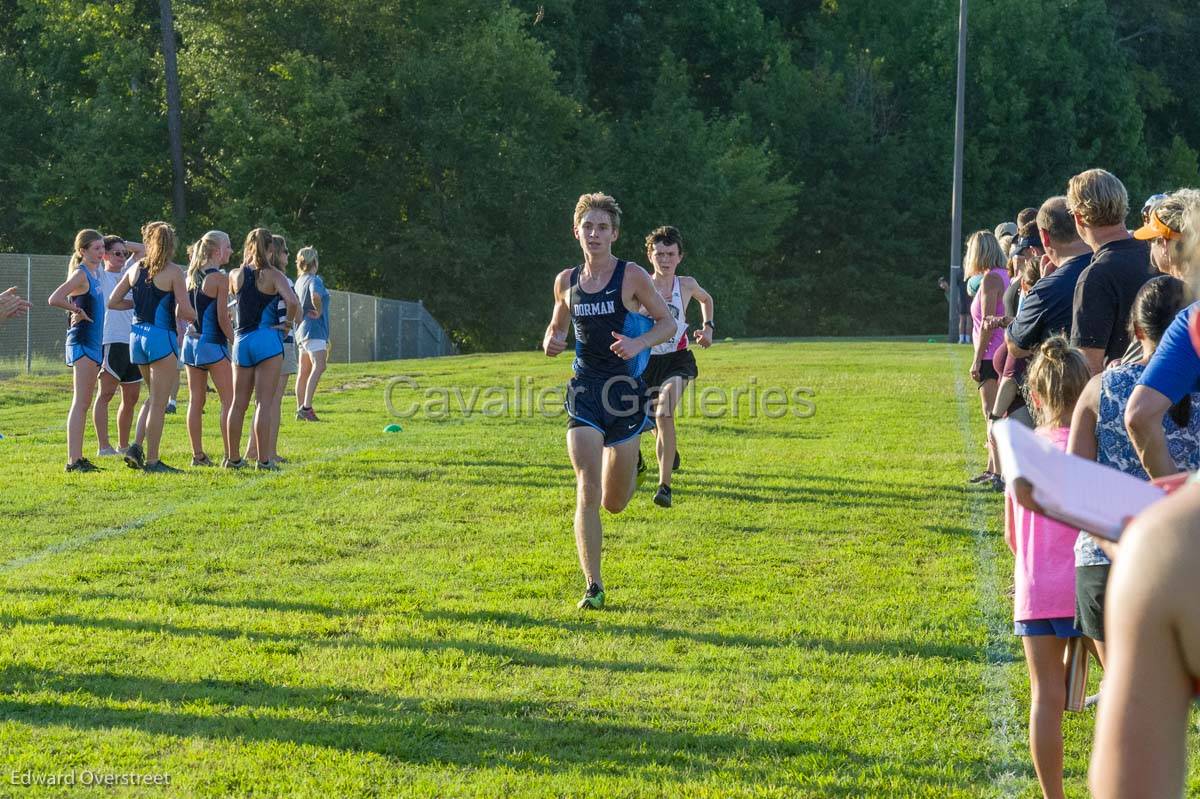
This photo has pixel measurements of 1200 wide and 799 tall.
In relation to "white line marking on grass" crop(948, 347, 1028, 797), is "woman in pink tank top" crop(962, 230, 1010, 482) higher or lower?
higher

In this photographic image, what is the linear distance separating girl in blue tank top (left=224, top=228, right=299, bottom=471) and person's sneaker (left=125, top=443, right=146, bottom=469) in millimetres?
839

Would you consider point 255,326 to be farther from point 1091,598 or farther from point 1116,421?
point 1091,598

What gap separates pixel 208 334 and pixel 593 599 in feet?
19.9

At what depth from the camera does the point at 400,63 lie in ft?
142

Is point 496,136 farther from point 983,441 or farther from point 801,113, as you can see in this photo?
point 983,441

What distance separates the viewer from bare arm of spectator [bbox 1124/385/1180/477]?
424 centimetres

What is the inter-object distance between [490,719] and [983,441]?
10.0 metres

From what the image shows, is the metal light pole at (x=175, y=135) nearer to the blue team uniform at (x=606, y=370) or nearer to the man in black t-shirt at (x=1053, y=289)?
the blue team uniform at (x=606, y=370)

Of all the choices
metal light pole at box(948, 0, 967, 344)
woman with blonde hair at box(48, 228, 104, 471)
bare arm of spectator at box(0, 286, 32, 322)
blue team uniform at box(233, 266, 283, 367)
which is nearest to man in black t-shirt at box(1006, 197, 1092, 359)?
bare arm of spectator at box(0, 286, 32, 322)

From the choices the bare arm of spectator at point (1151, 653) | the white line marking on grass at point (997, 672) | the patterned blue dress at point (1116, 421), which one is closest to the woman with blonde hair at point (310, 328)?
the white line marking on grass at point (997, 672)

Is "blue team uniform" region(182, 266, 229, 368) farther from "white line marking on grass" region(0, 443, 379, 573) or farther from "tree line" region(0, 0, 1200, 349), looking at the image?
"tree line" region(0, 0, 1200, 349)

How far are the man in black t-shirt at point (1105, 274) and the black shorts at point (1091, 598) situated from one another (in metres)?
1.78

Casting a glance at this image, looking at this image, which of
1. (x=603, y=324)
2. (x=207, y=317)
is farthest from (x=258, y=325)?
(x=603, y=324)

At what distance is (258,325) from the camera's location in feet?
37.9
